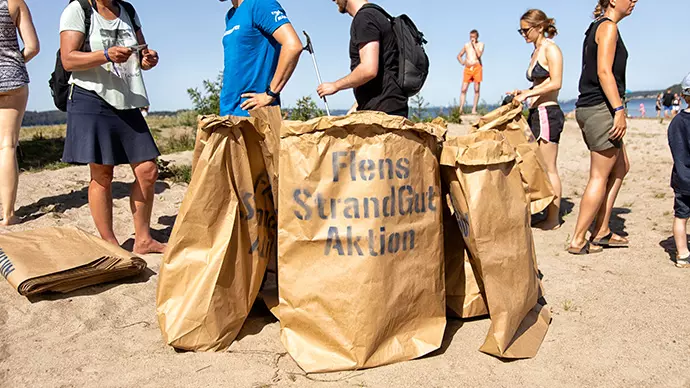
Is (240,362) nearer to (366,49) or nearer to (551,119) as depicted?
(366,49)

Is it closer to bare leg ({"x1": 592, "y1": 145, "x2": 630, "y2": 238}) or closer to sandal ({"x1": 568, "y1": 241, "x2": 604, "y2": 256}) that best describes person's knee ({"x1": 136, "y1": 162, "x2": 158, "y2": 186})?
sandal ({"x1": 568, "y1": 241, "x2": 604, "y2": 256})

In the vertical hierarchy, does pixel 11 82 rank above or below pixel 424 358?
above

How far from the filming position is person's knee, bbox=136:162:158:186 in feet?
11.8

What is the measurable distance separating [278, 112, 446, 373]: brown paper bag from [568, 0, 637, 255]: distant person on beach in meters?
1.92

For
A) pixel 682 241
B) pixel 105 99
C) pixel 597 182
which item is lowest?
pixel 682 241

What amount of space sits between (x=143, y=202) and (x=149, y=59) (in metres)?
0.97

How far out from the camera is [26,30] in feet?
13.3

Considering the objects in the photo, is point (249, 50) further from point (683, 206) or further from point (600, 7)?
point (683, 206)

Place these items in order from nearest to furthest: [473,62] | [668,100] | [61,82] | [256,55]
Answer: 1. [256,55]
2. [61,82]
3. [473,62]
4. [668,100]

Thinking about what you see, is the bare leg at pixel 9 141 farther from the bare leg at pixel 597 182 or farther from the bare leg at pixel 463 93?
the bare leg at pixel 463 93

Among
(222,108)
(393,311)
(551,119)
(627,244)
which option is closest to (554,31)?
(551,119)

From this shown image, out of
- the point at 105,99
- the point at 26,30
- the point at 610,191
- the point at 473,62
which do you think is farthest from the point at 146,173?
the point at 473,62

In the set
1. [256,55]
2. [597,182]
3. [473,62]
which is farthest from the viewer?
[473,62]

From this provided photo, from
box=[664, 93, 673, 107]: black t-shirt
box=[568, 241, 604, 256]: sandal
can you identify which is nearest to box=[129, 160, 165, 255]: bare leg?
box=[568, 241, 604, 256]: sandal
